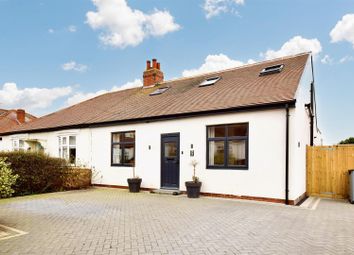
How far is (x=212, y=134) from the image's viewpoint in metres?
11.1

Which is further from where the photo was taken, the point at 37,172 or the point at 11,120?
the point at 11,120

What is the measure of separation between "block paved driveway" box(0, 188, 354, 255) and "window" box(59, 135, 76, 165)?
6.07 m

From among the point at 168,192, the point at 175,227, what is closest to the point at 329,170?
the point at 168,192

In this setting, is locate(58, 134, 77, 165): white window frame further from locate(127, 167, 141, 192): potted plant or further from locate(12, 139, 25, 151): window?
locate(127, 167, 141, 192): potted plant

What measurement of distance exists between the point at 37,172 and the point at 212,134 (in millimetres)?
7597

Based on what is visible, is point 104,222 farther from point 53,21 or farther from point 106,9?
point 53,21

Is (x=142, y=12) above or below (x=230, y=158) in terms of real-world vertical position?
above

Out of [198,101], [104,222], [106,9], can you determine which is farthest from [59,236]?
[106,9]

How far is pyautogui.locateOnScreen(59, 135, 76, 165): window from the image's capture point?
16109 mm

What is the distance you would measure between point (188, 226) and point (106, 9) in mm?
10139

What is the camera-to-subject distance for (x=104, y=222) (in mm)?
6953

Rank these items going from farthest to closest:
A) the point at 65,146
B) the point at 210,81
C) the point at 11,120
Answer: the point at 11,120 → the point at 65,146 → the point at 210,81

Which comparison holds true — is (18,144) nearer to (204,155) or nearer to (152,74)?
(152,74)

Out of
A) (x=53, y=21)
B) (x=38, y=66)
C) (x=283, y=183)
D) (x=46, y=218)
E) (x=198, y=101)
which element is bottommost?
(x=46, y=218)
